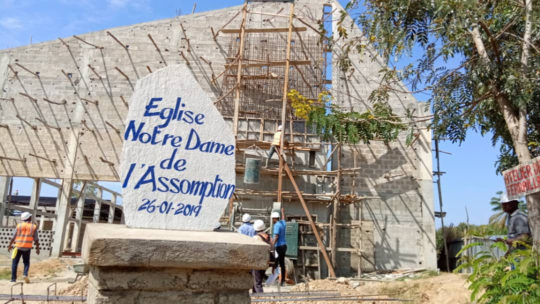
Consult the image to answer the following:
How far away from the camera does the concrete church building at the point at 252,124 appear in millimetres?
14031

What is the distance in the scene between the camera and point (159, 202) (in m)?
3.12

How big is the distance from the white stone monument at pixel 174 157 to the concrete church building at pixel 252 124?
376 inches

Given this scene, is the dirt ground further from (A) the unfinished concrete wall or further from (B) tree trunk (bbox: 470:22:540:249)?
(A) the unfinished concrete wall

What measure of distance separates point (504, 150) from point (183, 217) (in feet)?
30.6

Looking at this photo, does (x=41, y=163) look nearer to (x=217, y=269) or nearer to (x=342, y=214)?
(x=342, y=214)

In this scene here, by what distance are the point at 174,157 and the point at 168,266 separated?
0.88 metres

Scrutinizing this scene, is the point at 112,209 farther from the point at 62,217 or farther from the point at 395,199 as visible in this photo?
the point at 395,199

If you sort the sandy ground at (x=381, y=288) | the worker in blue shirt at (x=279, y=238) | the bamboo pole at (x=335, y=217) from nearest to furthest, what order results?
the sandy ground at (x=381, y=288), the worker in blue shirt at (x=279, y=238), the bamboo pole at (x=335, y=217)

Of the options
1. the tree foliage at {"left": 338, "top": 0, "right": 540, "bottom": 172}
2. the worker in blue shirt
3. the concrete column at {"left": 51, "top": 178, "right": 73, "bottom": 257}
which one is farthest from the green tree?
the concrete column at {"left": 51, "top": 178, "right": 73, "bottom": 257}

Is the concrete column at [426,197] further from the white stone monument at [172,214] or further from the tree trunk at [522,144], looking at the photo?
the white stone monument at [172,214]

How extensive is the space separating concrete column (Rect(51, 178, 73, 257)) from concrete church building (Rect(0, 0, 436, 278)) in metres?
0.04

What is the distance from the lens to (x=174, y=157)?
3.17 metres

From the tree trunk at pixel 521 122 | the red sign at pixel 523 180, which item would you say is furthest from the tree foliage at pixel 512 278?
the tree trunk at pixel 521 122

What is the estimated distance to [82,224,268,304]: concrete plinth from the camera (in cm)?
247
